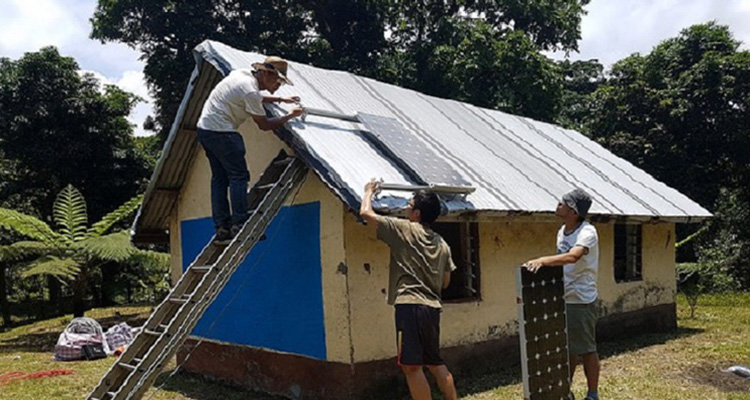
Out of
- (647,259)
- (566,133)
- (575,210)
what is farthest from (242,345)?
(566,133)

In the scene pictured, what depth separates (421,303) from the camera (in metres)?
4.52

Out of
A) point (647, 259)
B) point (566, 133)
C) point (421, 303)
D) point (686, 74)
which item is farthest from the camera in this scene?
point (686, 74)

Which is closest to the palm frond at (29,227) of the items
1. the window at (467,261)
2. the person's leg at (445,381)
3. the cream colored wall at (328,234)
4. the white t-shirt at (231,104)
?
the cream colored wall at (328,234)

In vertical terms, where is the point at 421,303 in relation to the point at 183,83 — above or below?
below

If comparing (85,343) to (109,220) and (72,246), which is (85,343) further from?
(109,220)

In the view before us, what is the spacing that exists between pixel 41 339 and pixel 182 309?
1029 centimetres

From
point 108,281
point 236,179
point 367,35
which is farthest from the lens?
point 367,35

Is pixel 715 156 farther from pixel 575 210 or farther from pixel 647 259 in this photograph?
pixel 575 210

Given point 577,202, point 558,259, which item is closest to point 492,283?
point 577,202

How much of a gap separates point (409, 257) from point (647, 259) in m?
7.93

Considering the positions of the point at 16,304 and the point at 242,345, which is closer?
the point at 242,345

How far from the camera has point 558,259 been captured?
4.96 metres

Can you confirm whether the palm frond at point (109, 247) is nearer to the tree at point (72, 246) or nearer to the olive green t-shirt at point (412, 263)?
the tree at point (72, 246)

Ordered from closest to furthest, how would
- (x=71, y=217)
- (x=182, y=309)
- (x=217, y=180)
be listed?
(x=182, y=309) → (x=217, y=180) → (x=71, y=217)
